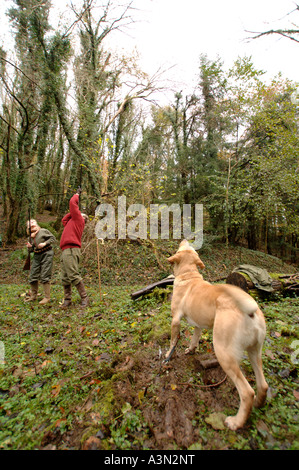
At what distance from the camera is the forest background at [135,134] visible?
9.40m

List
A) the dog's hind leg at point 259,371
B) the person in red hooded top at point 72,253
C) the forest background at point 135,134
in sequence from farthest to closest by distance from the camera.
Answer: the forest background at point 135,134 → the person in red hooded top at point 72,253 → the dog's hind leg at point 259,371

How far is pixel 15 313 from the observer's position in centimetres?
484

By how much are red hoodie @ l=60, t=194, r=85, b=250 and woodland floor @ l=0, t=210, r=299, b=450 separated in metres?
1.74

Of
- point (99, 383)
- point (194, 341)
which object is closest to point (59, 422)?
point (99, 383)

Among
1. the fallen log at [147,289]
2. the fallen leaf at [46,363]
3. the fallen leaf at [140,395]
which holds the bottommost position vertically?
the fallen leaf at [46,363]

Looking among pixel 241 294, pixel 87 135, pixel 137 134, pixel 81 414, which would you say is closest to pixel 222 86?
pixel 137 134

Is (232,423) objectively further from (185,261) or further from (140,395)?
(185,261)

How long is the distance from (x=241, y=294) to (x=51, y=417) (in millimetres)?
2251

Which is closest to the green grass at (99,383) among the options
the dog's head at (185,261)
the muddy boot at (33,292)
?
the muddy boot at (33,292)

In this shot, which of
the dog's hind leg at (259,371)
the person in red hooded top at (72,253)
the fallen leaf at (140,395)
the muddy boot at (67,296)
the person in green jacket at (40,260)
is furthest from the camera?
the person in green jacket at (40,260)

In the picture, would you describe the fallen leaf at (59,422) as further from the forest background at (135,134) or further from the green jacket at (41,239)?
the forest background at (135,134)

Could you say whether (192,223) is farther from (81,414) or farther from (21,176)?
(81,414)

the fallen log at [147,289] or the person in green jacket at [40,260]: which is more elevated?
the person in green jacket at [40,260]

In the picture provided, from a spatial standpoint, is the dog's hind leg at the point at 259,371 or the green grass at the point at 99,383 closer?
the green grass at the point at 99,383
